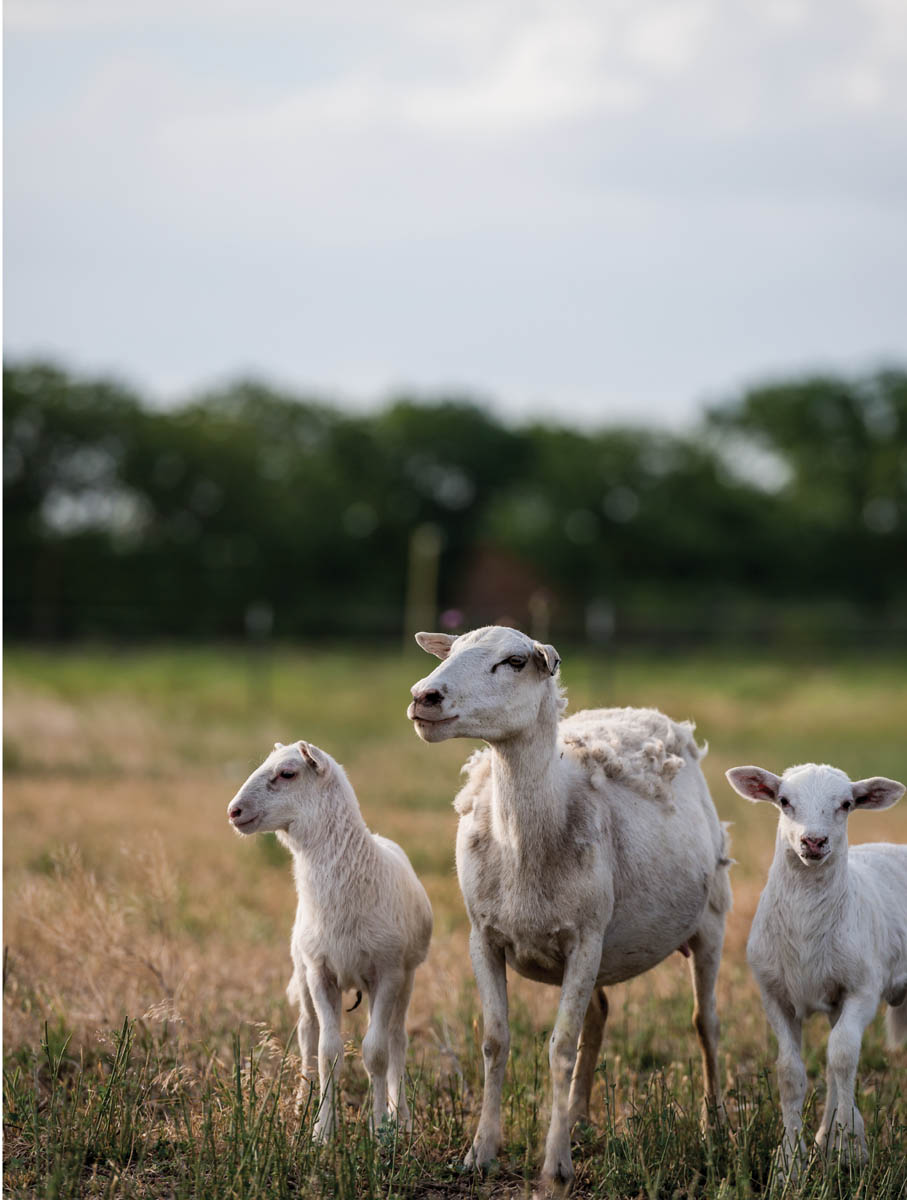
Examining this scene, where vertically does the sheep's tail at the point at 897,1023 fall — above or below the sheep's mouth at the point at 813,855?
below

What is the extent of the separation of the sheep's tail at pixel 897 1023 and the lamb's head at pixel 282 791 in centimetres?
272

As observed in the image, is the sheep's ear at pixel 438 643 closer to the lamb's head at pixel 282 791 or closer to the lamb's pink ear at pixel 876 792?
the lamb's head at pixel 282 791

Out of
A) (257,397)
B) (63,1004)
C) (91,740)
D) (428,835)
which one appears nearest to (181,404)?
(257,397)

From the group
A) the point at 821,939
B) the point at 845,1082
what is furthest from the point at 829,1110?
the point at 821,939

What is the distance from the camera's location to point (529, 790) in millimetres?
5402

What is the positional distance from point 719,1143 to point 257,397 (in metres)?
63.4

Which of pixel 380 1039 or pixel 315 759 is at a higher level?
pixel 315 759

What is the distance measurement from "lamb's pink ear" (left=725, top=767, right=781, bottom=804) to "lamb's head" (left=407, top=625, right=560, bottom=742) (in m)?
0.84

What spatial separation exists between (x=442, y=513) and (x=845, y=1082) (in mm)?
57675

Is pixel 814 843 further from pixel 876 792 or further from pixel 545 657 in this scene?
pixel 545 657

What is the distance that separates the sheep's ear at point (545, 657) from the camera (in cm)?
521

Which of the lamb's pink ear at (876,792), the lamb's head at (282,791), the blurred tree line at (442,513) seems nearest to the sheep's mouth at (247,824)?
the lamb's head at (282,791)

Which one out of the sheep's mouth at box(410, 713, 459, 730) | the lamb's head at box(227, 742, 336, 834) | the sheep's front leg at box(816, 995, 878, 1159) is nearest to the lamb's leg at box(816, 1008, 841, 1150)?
the sheep's front leg at box(816, 995, 878, 1159)

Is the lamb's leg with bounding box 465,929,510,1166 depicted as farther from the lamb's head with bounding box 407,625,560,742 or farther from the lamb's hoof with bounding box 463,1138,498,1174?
the lamb's head with bounding box 407,625,560,742
